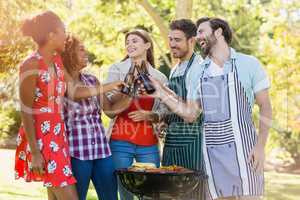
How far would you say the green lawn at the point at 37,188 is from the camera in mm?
8687

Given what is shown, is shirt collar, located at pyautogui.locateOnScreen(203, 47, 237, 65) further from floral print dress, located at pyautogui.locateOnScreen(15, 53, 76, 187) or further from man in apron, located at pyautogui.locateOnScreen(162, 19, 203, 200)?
floral print dress, located at pyautogui.locateOnScreen(15, 53, 76, 187)

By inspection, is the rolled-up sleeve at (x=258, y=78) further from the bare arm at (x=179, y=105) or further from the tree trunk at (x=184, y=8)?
the tree trunk at (x=184, y=8)

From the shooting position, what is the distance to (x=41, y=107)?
3.48m

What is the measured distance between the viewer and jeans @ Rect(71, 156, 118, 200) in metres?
3.75

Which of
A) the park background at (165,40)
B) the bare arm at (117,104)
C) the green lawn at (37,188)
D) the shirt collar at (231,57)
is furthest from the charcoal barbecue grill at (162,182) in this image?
the park background at (165,40)

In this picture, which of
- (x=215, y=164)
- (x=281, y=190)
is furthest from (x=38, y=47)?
(x=281, y=190)

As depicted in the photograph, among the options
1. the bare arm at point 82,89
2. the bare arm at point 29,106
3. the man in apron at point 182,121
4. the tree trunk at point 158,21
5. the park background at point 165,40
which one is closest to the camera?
the bare arm at point 29,106

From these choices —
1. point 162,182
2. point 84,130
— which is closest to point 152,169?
point 162,182

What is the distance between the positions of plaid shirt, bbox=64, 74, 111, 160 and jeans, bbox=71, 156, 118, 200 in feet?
0.16

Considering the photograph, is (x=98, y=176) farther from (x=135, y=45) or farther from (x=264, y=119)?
(x=264, y=119)

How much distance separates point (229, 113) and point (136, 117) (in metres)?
0.77

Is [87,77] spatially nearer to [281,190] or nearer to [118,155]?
[118,155]

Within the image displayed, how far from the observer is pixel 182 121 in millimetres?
4043

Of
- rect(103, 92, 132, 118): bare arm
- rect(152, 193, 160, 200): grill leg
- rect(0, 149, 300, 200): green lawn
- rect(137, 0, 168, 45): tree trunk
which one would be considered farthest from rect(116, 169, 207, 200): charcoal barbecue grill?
rect(137, 0, 168, 45): tree trunk
